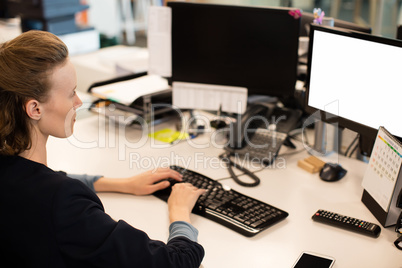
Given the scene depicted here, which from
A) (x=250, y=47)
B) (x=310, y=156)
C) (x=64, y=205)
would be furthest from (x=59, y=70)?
(x=310, y=156)

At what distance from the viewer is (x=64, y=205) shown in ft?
3.03

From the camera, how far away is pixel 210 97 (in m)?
1.79

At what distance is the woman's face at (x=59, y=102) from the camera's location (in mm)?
1018

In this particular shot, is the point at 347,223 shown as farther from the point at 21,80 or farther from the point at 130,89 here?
the point at 130,89

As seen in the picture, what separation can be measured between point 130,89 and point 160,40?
1.08 ft

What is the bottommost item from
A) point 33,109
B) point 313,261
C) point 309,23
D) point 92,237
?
point 313,261

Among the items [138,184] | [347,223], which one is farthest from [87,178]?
[347,223]

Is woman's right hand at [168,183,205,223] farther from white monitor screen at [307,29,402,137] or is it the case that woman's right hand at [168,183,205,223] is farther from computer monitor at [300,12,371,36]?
computer monitor at [300,12,371,36]

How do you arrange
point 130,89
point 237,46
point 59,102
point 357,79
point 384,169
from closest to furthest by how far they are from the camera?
1. point 59,102
2. point 384,169
3. point 357,79
4. point 237,46
5. point 130,89

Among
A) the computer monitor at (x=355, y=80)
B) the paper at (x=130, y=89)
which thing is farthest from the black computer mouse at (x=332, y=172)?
the paper at (x=130, y=89)

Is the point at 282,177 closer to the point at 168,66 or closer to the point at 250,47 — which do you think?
the point at 250,47

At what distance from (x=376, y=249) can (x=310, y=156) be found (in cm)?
54

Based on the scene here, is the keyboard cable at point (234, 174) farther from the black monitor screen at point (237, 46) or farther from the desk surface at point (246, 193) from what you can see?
the black monitor screen at point (237, 46)

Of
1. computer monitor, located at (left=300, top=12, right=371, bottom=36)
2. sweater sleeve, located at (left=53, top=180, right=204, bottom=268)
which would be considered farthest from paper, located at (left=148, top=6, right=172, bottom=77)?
sweater sleeve, located at (left=53, top=180, right=204, bottom=268)
